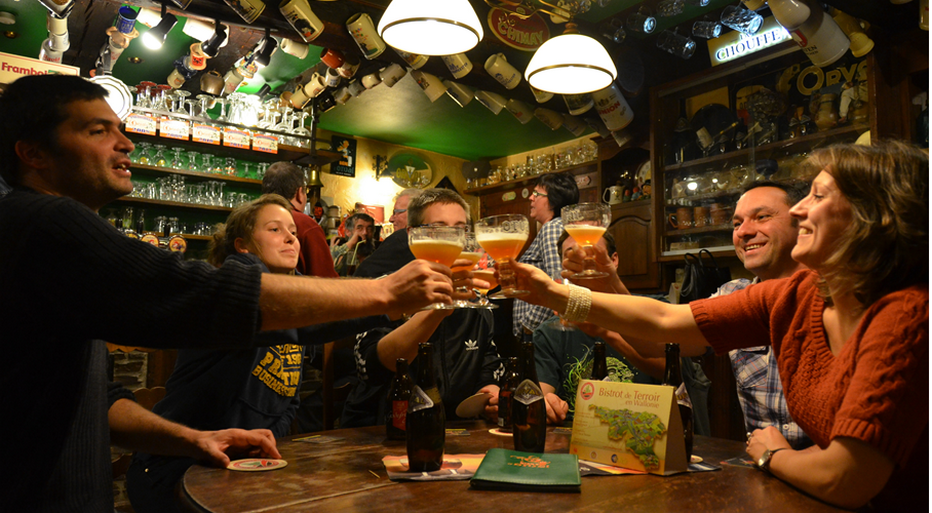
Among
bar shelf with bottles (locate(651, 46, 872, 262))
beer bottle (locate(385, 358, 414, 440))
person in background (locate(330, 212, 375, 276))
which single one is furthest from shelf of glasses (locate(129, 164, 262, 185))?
beer bottle (locate(385, 358, 414, 440))

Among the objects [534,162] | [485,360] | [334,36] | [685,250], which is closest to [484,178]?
[534,162]

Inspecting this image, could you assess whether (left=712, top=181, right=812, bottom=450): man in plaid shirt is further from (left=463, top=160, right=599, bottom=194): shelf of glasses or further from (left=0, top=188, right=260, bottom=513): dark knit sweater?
(left=463, top=160, right=599, bottom=194): shelf of glasses

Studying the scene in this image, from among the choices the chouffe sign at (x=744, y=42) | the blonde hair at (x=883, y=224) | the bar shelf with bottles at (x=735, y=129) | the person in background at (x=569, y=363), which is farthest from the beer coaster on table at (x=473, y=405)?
the chouffe sign at (x=744, y=42)

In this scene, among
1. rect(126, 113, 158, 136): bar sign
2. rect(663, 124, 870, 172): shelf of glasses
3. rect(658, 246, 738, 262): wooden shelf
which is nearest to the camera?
rect(663, 124, 870, 172): shelf of glasses

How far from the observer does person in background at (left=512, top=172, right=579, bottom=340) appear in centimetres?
387

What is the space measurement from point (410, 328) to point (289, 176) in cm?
275

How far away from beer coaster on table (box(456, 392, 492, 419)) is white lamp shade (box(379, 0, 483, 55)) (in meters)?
1.56

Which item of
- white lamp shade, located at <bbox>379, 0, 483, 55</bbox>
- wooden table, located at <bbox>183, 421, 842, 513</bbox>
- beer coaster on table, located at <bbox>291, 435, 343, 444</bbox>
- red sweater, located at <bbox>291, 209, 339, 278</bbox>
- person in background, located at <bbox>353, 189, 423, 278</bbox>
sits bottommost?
beer coaster on table, located at <bbox>291, 435, 343, 444</bbox>

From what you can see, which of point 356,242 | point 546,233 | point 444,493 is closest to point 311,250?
point 546,233

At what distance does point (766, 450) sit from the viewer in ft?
4.25

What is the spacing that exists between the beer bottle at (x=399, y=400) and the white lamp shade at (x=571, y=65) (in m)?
2.10

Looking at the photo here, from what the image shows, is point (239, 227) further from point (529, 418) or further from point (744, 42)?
point (744, 42)

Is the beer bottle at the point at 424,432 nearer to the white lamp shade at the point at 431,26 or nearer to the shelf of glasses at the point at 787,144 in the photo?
the white lamp shade at the point at 431,26

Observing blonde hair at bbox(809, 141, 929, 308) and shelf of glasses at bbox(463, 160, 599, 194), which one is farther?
shelf of glasses at bbox(463, 160, 599, 194)
